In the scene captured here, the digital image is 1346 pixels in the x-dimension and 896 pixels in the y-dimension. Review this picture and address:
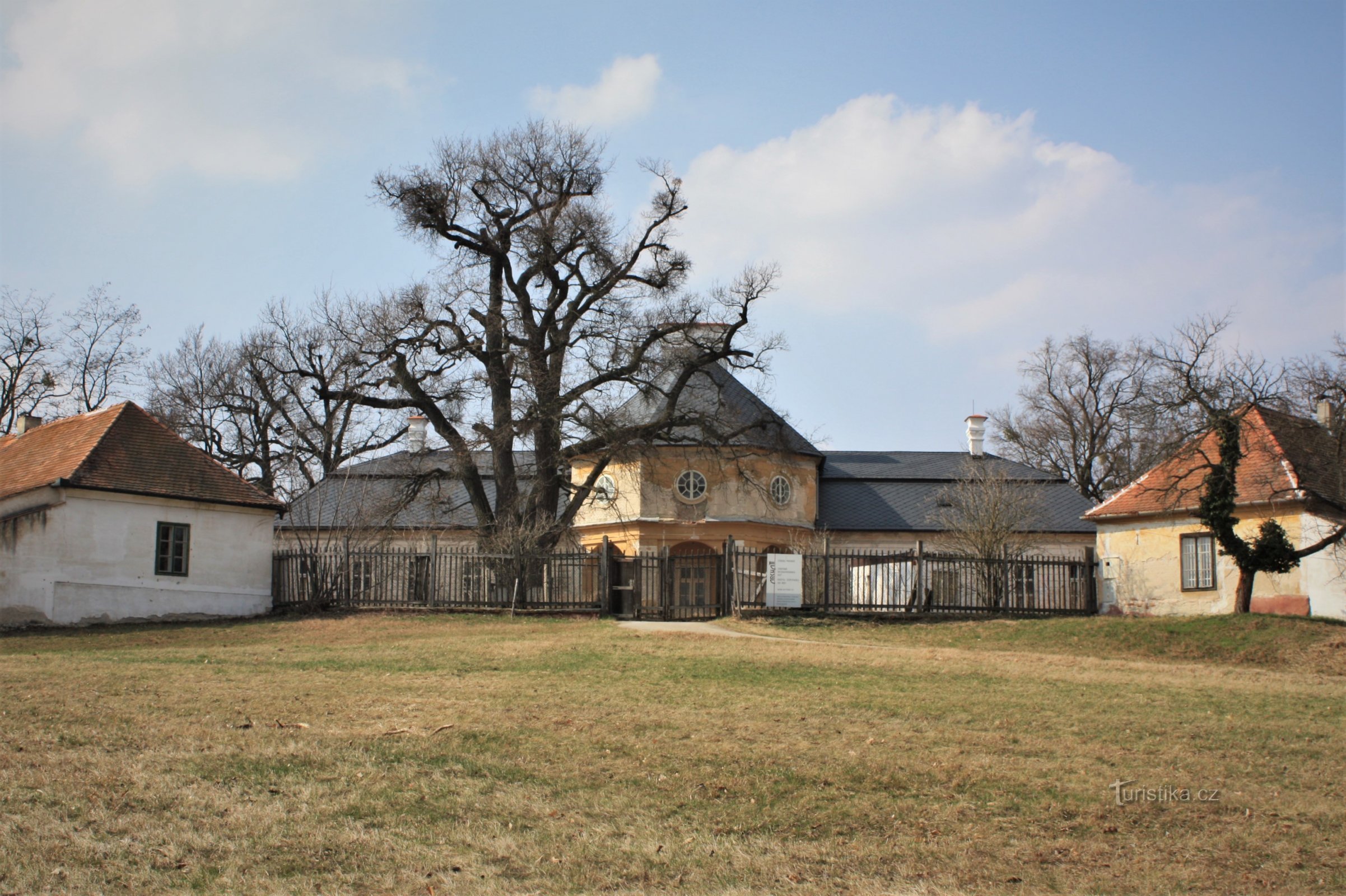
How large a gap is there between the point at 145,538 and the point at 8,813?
19.5 meters

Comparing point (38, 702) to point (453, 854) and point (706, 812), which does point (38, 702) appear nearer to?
point (453, 854)

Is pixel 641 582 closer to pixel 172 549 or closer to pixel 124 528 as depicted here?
pixel 172 549

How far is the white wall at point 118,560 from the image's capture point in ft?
77.6

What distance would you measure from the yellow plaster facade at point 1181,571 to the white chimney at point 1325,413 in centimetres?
288

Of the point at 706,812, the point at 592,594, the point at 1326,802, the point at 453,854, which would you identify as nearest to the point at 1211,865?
the point at 1326,802

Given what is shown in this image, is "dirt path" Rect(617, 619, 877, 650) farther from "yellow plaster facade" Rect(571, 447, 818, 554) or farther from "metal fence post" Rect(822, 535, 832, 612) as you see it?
"yellow plaster facade" Rect(571, 447, 818, 554)

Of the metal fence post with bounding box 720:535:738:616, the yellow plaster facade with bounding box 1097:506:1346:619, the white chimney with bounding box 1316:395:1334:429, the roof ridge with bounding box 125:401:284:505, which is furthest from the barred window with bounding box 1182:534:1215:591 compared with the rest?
the roof ridge with bounding box 125:401:284:505

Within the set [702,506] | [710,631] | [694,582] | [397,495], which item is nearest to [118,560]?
[397,495]

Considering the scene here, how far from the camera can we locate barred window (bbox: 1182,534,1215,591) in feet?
87.9

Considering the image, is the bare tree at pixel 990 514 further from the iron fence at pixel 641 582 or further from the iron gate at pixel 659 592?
the iron gate at pixel 659 592

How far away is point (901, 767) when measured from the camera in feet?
31.6

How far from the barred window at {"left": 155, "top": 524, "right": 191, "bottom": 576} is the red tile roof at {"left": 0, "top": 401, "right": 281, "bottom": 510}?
78 cm

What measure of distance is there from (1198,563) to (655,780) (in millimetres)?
21935

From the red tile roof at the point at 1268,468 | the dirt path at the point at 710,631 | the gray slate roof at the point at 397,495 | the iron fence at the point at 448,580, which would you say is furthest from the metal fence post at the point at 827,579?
the gray slate roof at the point at 397,495
